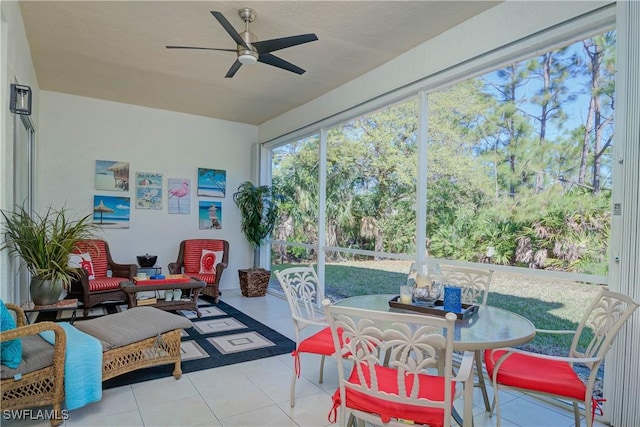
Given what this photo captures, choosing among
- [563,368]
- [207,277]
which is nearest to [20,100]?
[207,277]

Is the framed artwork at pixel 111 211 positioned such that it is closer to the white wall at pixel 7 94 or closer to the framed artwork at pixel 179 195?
the framed artwork at pixel 179 195

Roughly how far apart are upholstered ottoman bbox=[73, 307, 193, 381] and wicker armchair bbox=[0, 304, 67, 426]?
304mm

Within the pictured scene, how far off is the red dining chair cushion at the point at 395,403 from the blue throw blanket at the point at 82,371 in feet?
5.28

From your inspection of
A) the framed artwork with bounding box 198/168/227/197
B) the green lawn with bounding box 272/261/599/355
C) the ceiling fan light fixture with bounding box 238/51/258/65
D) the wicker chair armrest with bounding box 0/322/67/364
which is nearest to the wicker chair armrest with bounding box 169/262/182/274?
the framed artwork with bounding box 198/168/227/197

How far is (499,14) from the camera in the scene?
2959 millimetres

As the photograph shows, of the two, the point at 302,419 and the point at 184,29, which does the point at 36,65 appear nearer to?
the point at 184,29

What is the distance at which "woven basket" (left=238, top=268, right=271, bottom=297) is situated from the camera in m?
5.91

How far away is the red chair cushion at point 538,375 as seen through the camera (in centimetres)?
184

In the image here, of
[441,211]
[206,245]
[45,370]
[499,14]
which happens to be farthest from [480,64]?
[206,245]

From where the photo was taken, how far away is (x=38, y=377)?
212 centimetres

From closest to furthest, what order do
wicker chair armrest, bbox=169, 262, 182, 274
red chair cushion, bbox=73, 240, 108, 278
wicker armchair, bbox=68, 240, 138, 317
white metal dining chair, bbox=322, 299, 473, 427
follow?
Result: white metal dining chair, bbox=322, 299, 473, 427
wicker armchair, bbox=68, 240, 138, 317
red chair cushion, bbox=73, 240, 108, 278
wicker chair armrest, bbox=169, 262, 182, 274

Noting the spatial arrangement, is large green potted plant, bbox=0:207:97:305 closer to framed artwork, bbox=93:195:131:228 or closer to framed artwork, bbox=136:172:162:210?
framed artwork, bbox=93:195:131:228

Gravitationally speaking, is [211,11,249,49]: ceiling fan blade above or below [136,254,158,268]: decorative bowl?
above

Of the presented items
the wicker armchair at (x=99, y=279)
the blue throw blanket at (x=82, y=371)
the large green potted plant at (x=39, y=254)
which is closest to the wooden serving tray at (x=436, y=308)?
the blue throw blanket at (x=82, y=371)
